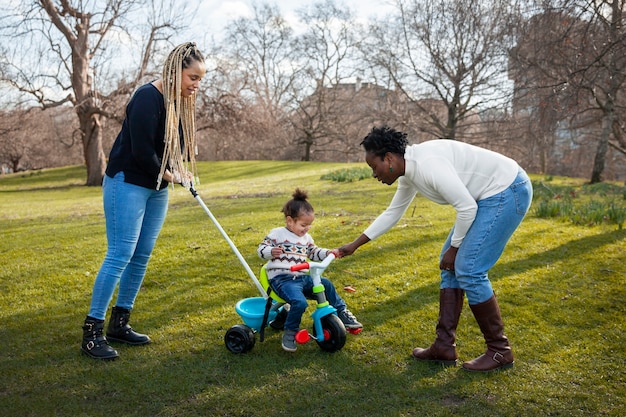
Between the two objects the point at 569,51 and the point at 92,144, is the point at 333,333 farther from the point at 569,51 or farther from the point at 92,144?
the point at 92,144

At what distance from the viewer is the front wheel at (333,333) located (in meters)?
3.59

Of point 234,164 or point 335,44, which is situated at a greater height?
point 335,44

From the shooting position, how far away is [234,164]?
2936 cm

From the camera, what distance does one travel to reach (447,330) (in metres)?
3.47

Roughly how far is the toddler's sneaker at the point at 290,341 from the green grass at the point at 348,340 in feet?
0.23

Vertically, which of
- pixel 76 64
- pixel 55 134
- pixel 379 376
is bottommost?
pixel 379 376

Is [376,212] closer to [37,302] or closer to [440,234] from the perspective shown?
[440,234]

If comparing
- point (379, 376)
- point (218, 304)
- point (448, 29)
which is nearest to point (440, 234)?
point (218, 304)

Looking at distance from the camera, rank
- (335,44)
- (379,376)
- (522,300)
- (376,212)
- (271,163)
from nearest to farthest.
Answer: (379,376)
(522,300)
(376,212)
(271,163)
(335,44)

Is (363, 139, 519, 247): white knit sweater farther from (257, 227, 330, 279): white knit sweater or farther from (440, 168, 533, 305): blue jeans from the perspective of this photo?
(257, 227, 330, 279): white knit sweater

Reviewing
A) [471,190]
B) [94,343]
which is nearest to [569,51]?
[471,190]

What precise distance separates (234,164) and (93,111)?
33.1ft

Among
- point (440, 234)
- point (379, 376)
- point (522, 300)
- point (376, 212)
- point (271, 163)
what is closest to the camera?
point (379, 376)

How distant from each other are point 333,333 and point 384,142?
1405 millimetres
